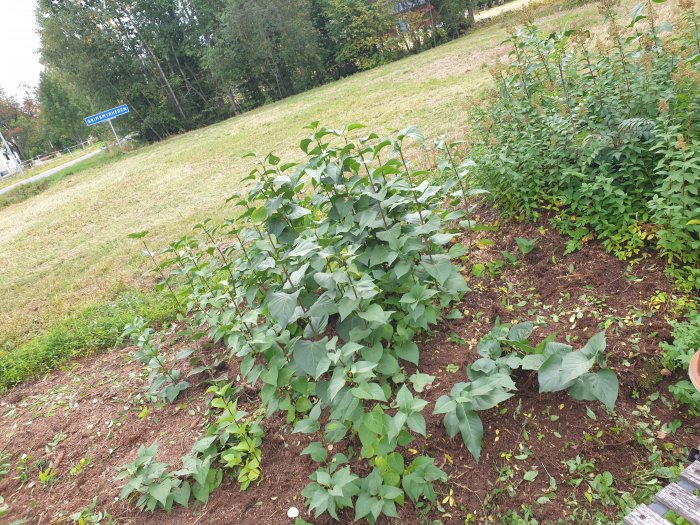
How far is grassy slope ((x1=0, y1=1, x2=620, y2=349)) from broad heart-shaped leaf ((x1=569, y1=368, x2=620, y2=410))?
2846 millimetres

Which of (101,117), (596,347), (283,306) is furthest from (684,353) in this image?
(101,117)

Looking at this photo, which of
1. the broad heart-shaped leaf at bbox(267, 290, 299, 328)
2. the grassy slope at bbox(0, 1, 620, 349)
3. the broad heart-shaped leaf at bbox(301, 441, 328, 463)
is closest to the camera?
the broad heart-shaped leaf at bbox(301, 441, 328, 463)

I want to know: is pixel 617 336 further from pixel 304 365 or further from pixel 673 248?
pixel 304 365

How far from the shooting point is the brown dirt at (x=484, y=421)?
1.58 m

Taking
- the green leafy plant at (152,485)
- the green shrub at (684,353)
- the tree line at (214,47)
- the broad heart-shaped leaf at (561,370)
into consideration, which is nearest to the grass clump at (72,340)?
the green leafy plant at (152,485)

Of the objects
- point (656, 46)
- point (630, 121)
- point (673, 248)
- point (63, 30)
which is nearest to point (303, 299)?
point (673, 248)

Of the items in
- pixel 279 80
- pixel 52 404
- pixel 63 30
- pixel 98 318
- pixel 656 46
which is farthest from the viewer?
pixel 279 80

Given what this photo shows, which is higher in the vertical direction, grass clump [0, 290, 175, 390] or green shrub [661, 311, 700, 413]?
grass clump [0, 290, 175, 390]

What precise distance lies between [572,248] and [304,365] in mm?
1673

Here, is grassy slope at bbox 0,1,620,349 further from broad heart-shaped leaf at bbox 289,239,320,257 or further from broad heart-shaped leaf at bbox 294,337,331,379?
broad heart-shaped leaf at bbox 294,337,331,379

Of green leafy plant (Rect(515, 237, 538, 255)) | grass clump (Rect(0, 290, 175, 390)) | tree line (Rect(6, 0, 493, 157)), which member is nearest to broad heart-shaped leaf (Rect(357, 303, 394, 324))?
green leafy plant (Rect(515, 237, 538, 255))

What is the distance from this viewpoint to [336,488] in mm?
1531

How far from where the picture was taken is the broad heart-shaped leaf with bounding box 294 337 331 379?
71.3 inches

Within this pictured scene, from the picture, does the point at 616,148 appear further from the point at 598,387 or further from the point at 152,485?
the point at 152,485
